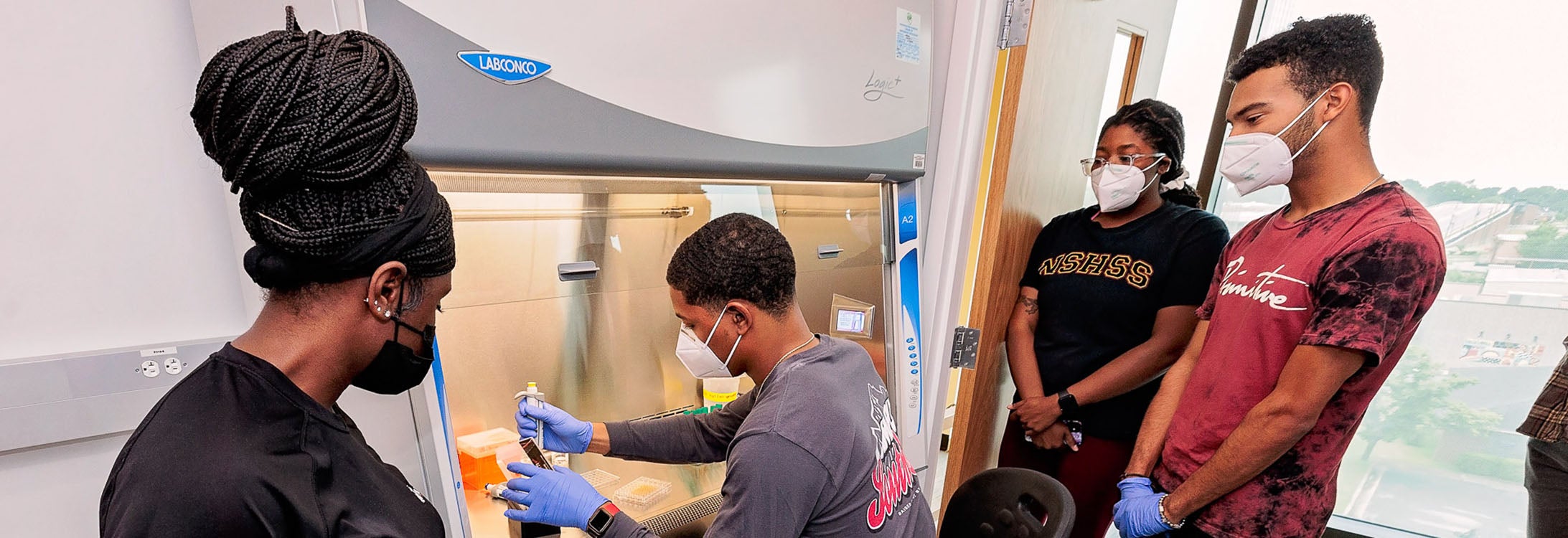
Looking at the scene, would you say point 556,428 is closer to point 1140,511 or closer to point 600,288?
point 600,288

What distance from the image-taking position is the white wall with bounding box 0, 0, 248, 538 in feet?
2.51

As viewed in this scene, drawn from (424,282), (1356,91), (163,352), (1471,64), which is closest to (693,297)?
(424,282)

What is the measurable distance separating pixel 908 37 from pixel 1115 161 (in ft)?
2.05

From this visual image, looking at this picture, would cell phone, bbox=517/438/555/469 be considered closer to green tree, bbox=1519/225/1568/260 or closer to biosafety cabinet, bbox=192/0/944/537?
biosafety cabinet, bbox=192/0/944/537

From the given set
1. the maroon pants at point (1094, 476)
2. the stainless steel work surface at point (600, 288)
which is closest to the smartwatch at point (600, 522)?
the stainless steel work surface at point (600, 288)

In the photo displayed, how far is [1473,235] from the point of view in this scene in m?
2.06

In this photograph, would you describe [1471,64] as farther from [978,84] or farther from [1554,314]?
[978,84]

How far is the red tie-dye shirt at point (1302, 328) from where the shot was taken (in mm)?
954

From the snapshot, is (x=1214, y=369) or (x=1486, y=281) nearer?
(x=1214, y=369)

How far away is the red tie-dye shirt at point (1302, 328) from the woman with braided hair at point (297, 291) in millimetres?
1254

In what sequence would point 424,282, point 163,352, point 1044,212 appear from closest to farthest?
1. point 424,282
2. point 163,352
3. point 1044,212

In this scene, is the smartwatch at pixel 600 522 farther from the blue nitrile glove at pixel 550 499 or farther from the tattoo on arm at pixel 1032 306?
the tattoo on arm at pixel 1032 306

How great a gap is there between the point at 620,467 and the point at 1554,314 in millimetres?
2789

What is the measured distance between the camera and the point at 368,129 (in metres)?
0.55
